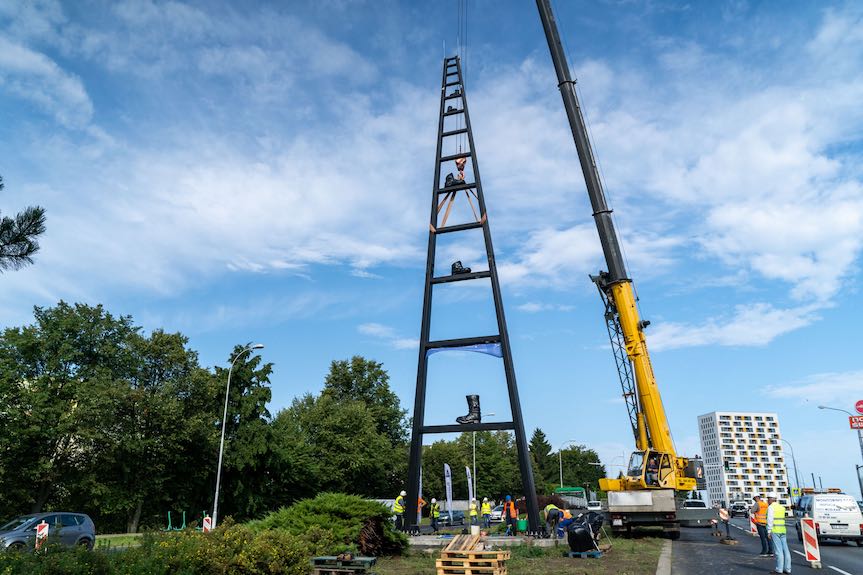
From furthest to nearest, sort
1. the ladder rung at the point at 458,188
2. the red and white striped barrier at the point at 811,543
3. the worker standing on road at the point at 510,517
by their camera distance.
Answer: the ladder rung at the point at 458,188 < the worker standing on road at the point at 510,517 < the red and white striped barrier at the point at 811,543

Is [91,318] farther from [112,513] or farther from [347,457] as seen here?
[347,457]

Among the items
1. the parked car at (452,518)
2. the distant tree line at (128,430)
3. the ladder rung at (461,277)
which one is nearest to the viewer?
the ladder rung at (461,277)

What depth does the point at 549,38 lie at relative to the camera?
27094mm

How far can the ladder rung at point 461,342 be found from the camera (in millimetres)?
20648

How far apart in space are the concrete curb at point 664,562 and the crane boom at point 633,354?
3.48 metres

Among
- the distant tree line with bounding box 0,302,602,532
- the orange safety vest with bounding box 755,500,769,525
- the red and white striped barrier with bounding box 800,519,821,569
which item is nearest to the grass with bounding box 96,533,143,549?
the distant tree line with bounding box 0,302,602,532

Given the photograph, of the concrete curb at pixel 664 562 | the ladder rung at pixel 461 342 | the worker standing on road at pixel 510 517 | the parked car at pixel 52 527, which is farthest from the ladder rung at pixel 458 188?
the parked car at pixel 52 527

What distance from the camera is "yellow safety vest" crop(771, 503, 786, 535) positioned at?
1257 centimetres

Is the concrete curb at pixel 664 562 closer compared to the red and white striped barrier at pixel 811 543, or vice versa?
the concrete curb at pixel 664 562

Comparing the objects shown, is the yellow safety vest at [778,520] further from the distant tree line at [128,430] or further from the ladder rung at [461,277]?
the distant tree line at [128,430]

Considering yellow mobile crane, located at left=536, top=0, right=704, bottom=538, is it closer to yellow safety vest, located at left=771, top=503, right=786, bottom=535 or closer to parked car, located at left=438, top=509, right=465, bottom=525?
yellow safety vest, located at left=771, top=503, right=786, bottom=535

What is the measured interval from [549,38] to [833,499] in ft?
70.1

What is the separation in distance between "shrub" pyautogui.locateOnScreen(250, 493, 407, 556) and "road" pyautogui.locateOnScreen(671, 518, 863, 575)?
6.61 metres

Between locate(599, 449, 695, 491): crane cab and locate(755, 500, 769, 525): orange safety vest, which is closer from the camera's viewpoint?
locate(755, 500, 769, 525): orange safety vest
